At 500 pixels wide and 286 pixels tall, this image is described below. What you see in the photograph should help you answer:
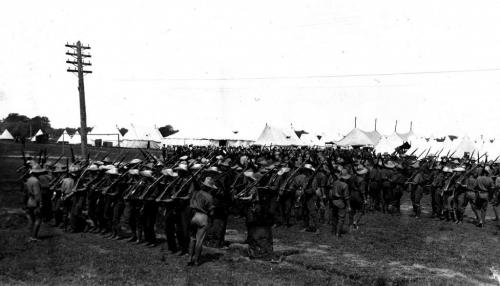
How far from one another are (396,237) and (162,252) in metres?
7.01

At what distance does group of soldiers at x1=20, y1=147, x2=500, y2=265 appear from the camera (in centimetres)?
1115

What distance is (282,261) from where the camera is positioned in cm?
1087

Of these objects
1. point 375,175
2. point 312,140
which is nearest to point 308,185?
point 375,175

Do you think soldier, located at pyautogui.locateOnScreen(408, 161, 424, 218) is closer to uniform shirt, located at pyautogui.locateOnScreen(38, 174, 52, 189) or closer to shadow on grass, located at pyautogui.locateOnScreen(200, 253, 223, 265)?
shadow on grass, located at pyautogui.locateOnScreen(200, 253, 223, 265)

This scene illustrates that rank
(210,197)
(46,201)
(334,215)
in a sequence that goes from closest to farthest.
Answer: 1. (210,197)
2. (334,215)
3. (46,201)

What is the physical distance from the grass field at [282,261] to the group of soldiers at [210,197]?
56 cm

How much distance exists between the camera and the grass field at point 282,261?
363 inches

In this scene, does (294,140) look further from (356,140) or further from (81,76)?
(81,76)

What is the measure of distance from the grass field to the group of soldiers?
556mm

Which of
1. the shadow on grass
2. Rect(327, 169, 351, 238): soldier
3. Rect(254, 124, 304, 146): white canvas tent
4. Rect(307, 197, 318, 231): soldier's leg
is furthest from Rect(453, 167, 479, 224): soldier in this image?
Rect(254, 124, 304, 146): white canvas tent

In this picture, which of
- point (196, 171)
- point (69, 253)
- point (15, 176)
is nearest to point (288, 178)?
point (196, 171)

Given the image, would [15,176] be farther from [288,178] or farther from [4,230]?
[288,178]

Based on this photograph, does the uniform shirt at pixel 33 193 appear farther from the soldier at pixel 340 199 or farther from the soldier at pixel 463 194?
the soldier at pixel 463 194

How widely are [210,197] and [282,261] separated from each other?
2.33 m
